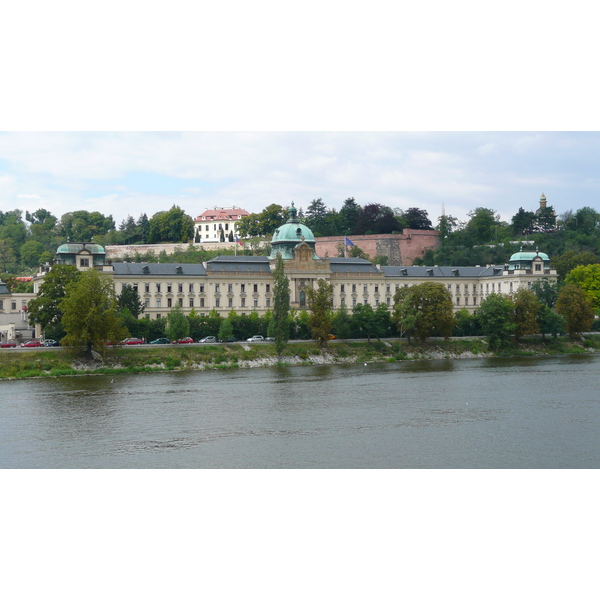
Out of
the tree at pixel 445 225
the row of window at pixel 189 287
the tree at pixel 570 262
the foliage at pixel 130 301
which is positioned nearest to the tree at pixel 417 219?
the tree at pixel 445 225

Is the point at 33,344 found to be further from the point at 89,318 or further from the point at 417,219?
the point at 417,219

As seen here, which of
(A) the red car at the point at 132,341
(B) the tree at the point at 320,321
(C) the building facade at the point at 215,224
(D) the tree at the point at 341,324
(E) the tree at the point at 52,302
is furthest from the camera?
(C) the building facade at the point at 215,224

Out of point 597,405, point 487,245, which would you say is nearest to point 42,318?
point 597,405

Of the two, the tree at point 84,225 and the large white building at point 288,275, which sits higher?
the tree at point 84,225

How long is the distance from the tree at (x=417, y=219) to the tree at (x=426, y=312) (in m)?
52.2

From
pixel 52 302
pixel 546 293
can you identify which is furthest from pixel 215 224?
pixel 52 302

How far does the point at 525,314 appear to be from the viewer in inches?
3191

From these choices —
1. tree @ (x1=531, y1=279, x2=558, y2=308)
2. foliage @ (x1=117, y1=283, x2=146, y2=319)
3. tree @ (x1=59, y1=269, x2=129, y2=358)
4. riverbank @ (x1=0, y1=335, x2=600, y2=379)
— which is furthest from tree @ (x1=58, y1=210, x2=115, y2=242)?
tree @ (x1=531, y1=279, x2=558, y2=308)

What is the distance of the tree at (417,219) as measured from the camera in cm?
13038

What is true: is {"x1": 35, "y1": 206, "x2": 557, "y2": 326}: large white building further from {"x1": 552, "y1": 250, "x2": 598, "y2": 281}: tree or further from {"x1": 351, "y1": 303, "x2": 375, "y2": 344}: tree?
{"x1": 351, "y1": 303, "x2": 375, "y2": 344}: tree

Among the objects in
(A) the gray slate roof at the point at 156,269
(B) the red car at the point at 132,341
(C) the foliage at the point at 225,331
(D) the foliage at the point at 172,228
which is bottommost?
(B) the red car at the point at 132,341

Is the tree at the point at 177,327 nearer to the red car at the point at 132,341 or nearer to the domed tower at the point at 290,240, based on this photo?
the red car at the point at 132,341

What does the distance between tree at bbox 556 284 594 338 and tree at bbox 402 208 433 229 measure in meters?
47.1

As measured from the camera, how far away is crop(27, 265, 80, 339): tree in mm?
66688
